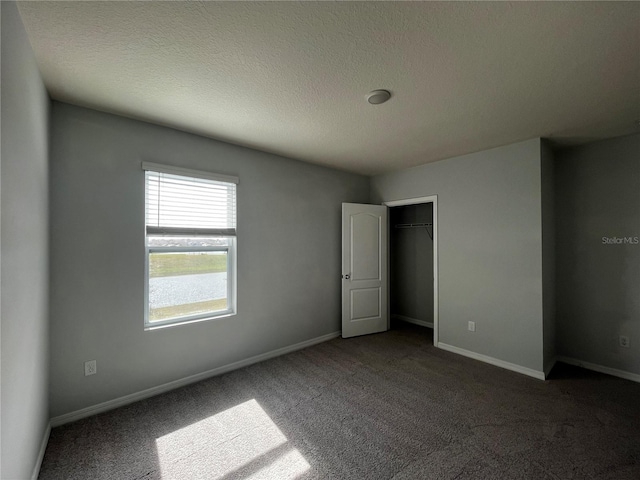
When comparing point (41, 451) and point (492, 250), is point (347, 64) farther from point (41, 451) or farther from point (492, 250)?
point (41, 451)

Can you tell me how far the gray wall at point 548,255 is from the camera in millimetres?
2984

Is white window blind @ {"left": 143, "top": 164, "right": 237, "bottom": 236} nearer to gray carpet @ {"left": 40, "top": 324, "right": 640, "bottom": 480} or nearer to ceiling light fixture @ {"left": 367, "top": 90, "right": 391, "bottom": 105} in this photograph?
gray carpet @ {"left": 40, "top": 324, "right": 640, "bottom": 480}

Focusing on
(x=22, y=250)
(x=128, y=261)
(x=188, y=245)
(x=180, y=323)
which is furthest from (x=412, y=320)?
(x=22, y=250)

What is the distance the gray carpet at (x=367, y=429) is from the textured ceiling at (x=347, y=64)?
2504 millimetres

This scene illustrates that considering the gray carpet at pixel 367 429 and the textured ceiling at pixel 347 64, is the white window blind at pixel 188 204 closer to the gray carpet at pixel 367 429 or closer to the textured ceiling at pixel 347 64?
the textured ceiling at pixel 347 64

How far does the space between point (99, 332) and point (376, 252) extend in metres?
3.46

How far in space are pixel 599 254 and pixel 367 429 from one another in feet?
10.5

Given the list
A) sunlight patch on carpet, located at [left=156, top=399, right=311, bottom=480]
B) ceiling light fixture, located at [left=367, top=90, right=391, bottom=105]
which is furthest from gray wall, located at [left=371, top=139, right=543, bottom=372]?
sunlight patch on carpet, located at [left=156, top=399, right=311, bottom=480]

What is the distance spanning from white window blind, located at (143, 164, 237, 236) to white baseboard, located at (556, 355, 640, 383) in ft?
13.8

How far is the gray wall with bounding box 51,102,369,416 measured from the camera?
220 centimetres

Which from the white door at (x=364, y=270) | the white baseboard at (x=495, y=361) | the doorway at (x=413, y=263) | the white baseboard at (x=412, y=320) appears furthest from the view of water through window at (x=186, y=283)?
the white baseboard at (x=412, y=320)

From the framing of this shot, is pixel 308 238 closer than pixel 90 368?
No

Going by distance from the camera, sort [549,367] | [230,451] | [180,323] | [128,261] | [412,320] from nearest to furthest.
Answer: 1. [230,451]
2. [128,261]
3. [180,323]
4. [549,367]
5. [412,320]

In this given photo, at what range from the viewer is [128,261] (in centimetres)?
247
